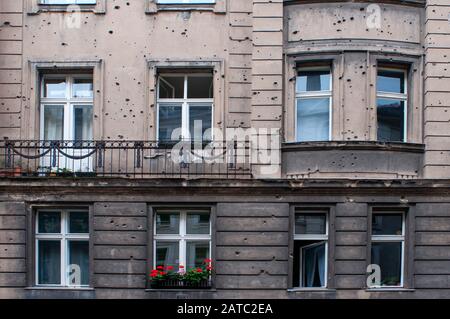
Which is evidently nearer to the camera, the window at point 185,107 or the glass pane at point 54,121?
the window at point 185,107

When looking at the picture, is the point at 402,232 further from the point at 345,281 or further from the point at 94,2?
the point at 94,2

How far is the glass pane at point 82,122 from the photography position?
1436cm

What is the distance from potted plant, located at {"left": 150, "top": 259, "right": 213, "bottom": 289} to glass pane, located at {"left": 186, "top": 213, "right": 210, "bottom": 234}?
70 centimetres

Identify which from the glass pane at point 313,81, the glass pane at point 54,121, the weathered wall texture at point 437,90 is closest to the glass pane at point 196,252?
the glass pane at point 54,121

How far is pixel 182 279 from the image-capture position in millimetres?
13406

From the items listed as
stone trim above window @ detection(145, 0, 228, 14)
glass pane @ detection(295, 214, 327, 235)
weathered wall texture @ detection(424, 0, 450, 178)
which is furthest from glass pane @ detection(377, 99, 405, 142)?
stone trim above window @ detection(145, 0, 228, 14)

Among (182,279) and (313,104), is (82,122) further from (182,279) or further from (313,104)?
(313,104)

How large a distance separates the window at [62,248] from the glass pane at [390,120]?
5.97 metres

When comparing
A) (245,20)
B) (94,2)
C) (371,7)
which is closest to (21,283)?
(94,2)

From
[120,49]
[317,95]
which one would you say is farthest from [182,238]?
[120,49]

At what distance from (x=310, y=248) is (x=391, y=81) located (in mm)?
3685

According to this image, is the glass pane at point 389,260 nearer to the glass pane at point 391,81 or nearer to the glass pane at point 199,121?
the glass pane at point 391,81

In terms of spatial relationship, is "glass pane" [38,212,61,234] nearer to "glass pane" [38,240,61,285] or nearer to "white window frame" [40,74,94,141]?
"glass pane" [38,240,61,285]
